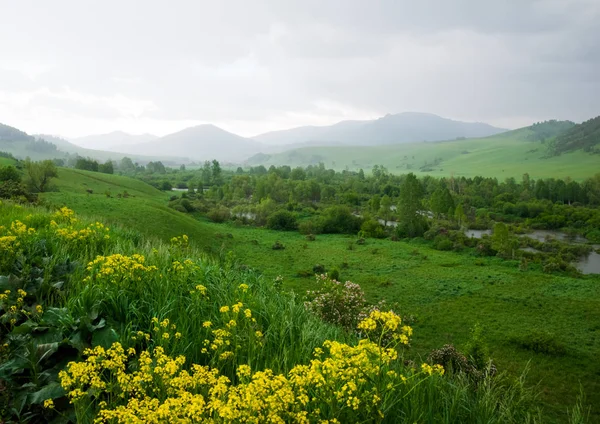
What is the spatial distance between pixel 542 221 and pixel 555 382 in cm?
8133

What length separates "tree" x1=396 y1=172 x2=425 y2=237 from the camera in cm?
7494

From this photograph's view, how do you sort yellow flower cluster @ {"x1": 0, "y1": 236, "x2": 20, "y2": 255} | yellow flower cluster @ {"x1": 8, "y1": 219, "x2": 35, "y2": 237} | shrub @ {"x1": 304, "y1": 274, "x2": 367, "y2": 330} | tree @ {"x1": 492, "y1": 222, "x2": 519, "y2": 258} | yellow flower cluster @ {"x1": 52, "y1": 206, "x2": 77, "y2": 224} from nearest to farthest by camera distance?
yellow flower cluster @ {"x1": 0, "y1": 236, "x2": 20, "y2": 255} → yellow flower cluster @ {"x1": 8, "y1": 219, "x2": 35, "y2": 237} → yellow flower cluster @ {"x1": 52, "y1": 206, "x2": 77, "y2": 224} → shrub @ {"x1": 304, "y1": 274, "x2": 367, "y2": 330} → tree @ {"x1": 492, "y1": 222, "x2": 519, "y2": 258}

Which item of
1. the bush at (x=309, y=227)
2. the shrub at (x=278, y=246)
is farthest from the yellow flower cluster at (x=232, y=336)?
the bush at (x=309, y=227)

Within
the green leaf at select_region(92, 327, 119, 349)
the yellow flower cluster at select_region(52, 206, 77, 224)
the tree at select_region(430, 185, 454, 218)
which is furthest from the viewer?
the tree at select_region(430, 185, 454, 218)

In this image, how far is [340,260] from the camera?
165 ft

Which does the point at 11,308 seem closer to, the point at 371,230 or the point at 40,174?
the point at 371,230

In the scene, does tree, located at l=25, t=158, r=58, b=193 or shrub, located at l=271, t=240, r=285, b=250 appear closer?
shrub, located at l=271, t=240, r=285, b=250

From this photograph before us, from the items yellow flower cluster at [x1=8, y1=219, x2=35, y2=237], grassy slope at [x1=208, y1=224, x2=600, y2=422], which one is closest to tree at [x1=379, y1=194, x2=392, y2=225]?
grassy slope at [x1=208, y1=224, x2=600, y2=422]

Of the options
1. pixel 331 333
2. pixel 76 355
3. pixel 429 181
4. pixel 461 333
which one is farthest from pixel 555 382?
pixel 429 181

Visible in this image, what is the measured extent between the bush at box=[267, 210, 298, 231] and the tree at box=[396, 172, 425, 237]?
73.8ft

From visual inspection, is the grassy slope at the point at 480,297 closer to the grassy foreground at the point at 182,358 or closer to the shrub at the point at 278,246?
the shrub at the point at 278,246

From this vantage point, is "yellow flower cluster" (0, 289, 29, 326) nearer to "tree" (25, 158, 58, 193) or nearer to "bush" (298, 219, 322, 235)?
"bush" (298, 219, 322, 235)

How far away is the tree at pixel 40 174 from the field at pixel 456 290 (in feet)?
44.9

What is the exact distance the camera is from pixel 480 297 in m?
36.2
